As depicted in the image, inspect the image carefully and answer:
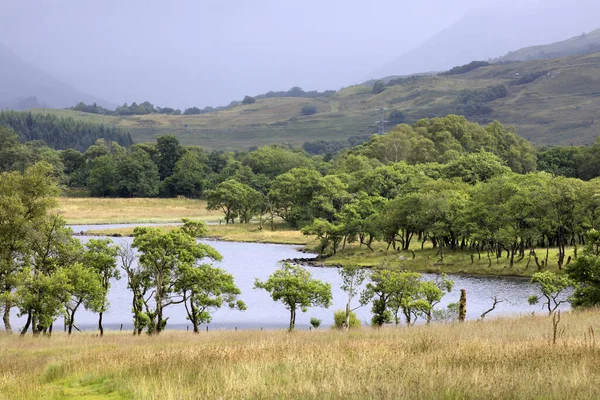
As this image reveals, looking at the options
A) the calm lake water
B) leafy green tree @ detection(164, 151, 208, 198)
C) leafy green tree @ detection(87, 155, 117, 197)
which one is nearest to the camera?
the calm lake water

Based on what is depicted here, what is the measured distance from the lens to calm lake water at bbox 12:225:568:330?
5228 centimetres

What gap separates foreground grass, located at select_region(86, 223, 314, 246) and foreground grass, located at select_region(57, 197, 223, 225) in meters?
21.3

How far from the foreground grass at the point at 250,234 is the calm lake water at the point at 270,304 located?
24836 mm

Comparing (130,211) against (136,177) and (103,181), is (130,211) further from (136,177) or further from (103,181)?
(103,181)

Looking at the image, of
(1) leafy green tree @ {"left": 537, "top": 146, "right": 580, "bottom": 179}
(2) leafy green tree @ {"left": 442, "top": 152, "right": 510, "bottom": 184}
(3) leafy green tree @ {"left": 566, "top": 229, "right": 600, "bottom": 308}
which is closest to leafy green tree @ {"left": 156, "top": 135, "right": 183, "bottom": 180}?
→ (2) leafy green tree @ {"left": 442, "top": 152, "right": 510, "bottom": 184}

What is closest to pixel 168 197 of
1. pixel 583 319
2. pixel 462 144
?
pixel 462 144

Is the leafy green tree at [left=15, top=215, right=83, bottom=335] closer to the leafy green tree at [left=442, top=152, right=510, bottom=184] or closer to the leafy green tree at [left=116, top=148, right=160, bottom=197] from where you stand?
the leafy green tree at [left=442, top=152, right=510, bottom=184]

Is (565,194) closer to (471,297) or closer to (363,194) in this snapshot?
(471,297)

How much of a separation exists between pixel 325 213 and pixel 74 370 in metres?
99.6

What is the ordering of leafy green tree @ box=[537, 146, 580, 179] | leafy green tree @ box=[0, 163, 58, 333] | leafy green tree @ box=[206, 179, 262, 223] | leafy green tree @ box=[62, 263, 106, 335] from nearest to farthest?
1. leafy green tree @ box=[62, 263, 106, 335]
2. leafy green tree @ box=[0, 163, 58, 333]
3. leafy green tree @ box=[206, 179, 262, 223]
4. leafy green tree @ box=[537, 146, 580, 179]

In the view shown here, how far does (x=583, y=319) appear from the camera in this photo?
23484 mm

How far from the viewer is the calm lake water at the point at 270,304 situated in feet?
172

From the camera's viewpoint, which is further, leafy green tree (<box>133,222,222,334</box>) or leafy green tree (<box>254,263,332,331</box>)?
leafy green tree (<box>254,263,332,331</box>)

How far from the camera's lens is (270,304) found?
61531 millimetres
